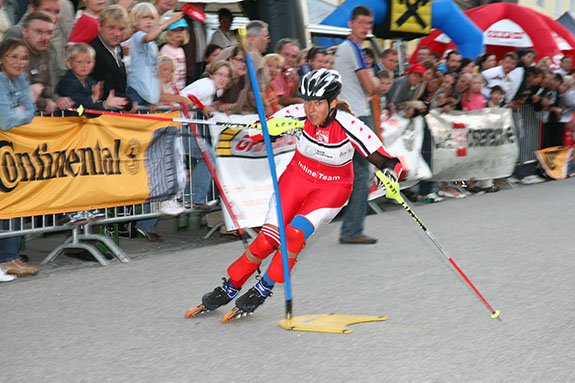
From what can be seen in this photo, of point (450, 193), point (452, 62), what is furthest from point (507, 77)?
point (450, 193)

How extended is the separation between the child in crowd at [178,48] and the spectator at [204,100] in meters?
0.49

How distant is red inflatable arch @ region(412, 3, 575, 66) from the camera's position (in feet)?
72.5

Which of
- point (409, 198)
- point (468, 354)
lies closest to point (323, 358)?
point (468, 354)

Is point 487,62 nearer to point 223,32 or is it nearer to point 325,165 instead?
point 223,32

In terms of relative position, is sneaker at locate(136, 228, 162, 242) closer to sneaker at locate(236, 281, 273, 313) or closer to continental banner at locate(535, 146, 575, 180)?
sneaker at locate(236, 281, 273, 313)

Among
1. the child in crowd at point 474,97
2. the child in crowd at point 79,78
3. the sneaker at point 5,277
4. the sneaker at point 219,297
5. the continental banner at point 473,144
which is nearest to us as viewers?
the sneaker at point 219,297

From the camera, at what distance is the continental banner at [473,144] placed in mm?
12422

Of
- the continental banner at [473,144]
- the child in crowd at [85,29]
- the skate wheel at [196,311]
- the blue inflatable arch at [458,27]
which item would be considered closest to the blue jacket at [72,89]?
the child in crowd at [85,29]

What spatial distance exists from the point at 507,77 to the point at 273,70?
6706mm

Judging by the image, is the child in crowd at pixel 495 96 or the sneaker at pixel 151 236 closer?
the sneaker at pixel 151 236

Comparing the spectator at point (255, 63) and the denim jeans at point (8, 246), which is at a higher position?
the spectator at point (255, 63)

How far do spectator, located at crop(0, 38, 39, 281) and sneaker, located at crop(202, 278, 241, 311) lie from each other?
2.31 m

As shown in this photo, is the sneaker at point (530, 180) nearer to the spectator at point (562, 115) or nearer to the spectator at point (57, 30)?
the spectator at point (562, 115)

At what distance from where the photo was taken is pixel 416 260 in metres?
7.67
